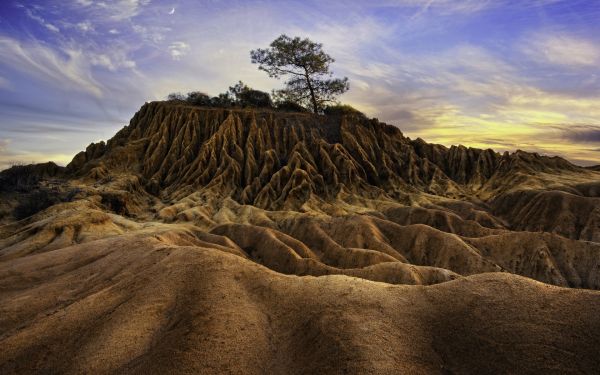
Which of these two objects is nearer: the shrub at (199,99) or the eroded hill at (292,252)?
the eroded hill at (292,252)

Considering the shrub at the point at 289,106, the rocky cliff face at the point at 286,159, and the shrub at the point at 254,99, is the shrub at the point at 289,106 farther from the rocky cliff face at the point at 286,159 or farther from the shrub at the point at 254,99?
the rocky cliff face at the point at 286,159

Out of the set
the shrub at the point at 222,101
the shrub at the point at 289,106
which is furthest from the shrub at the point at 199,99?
the shrub at the point at 289,106

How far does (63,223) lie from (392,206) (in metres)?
24.0

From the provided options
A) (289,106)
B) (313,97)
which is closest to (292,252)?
(313,97)

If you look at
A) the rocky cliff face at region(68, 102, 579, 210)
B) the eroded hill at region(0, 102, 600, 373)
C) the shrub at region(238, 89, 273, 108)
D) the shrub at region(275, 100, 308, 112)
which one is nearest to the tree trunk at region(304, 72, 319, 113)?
the shrub at region(275, 100, 308, 112)

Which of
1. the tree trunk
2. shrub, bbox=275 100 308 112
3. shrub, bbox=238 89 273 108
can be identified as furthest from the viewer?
shrub, bbox=275 100 308 112

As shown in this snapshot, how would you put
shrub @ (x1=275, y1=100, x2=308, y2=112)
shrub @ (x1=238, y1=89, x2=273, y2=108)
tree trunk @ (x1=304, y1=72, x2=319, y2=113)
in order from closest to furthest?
1. tree trunk @ (x1=304, y1=72, x2=319, y2=113)
2. shrub @ (x1=238, y1=89, x2=273, y2=108)
3. shrub @ (x1=275, y1=100, x2=308, y2=112)

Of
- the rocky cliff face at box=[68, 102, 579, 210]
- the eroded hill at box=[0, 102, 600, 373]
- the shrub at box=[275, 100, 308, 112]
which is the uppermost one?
the shrub at box=[275, 100, 308, 112]

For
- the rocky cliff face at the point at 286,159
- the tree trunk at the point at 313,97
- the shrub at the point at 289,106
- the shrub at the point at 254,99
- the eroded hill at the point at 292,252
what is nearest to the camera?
the eroded hill at the point at 292,252

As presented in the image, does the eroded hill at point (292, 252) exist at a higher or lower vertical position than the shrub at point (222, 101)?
lower

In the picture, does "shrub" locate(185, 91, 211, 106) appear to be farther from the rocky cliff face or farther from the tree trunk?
the tree trunk

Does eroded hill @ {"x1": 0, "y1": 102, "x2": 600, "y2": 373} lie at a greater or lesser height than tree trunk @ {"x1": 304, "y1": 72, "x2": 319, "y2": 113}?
lesser

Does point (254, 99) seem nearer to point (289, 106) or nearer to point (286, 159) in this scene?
point (289, 106)

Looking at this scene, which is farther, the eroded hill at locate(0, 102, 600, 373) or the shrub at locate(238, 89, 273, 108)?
the shrub at locate(238, 89, 273, 108)
